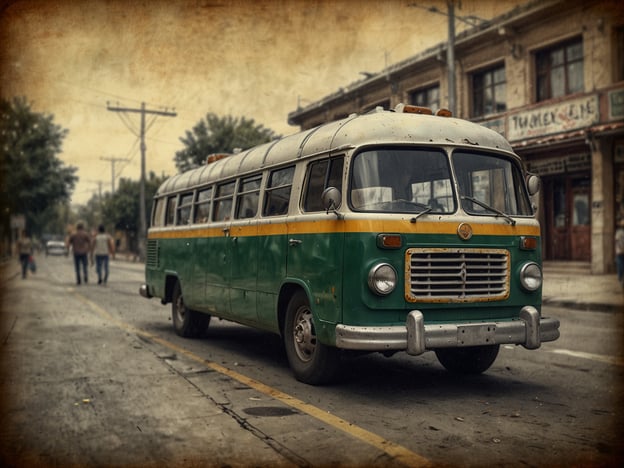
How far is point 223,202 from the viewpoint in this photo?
8.70 metres

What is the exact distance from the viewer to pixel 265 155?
7637 mm

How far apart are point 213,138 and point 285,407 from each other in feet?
118

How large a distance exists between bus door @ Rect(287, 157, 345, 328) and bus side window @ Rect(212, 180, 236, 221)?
6.52ft

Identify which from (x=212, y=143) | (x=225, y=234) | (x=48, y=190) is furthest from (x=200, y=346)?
(x=212, y=143)

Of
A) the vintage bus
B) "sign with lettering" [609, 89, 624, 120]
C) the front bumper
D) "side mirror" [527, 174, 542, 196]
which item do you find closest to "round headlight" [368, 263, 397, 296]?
the vintage bus

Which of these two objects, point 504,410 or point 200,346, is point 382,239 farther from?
point 200,346

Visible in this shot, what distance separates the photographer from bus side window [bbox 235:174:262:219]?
7.67 metres

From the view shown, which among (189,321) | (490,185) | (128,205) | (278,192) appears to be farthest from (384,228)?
(128,205)

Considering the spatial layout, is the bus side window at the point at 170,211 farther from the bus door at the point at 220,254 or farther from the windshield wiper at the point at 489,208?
the windshield wiper at the point at 489,208

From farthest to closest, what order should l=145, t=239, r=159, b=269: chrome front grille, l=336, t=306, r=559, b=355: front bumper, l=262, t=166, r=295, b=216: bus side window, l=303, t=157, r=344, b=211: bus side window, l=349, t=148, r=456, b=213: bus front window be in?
l=145, t=239, r=159, b=269: chrome front grille < l=262, t=166, r=295, b=216: bus side window < l=303, t=157, r=344, b=211: bus side window < l=349, t=148, r=456, b=213: bus front window < l=336, t=306, r=559, b=355: front bumper

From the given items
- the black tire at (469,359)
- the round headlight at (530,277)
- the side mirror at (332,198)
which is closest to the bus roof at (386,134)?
the side mirror at (332,198)

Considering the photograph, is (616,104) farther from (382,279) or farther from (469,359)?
(382,279)

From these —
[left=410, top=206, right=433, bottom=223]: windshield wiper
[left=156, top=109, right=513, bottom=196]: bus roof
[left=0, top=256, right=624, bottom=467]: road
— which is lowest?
[left=0, top=256, right=624, bottom=467]: road

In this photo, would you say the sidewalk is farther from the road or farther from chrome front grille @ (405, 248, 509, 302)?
chrome front grille @ (405, 248, 509, 302)
